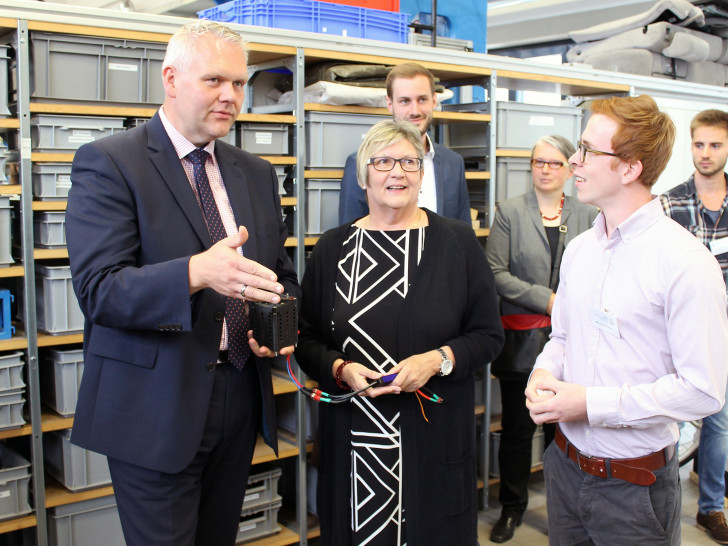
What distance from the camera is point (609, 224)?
1738mm

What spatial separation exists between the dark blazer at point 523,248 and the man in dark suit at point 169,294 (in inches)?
64.7

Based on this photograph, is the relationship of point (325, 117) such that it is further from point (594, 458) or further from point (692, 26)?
point (692, 26)

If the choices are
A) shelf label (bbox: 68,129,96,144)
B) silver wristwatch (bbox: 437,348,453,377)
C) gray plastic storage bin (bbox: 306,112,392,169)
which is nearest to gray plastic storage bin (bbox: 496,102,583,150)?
gray plastic storage bin (bbox: 306,112,392,169)

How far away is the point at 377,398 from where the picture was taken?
7.26 ft

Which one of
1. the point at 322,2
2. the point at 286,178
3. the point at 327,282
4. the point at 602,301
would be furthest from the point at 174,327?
the point at 322,2

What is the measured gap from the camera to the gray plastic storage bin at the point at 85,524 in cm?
252

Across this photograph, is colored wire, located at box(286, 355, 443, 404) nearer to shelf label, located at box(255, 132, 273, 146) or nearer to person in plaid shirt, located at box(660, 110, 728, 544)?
shelf label, located at box(255, 132, 273, 146)

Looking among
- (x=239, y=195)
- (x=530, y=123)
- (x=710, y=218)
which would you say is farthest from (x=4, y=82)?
(x=710, y=218)

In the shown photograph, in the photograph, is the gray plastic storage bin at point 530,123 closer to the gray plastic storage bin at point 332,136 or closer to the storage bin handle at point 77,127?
the gray plastic storage bin at point 332,136

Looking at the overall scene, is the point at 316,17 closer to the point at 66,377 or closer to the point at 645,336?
the point at 66,377

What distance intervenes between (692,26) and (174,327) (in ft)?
16.1

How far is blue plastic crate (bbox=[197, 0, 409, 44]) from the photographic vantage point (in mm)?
2863

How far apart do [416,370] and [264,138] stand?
1226 millimetres

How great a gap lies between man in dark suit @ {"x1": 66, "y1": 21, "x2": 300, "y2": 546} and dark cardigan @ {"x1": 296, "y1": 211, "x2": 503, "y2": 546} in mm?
478
